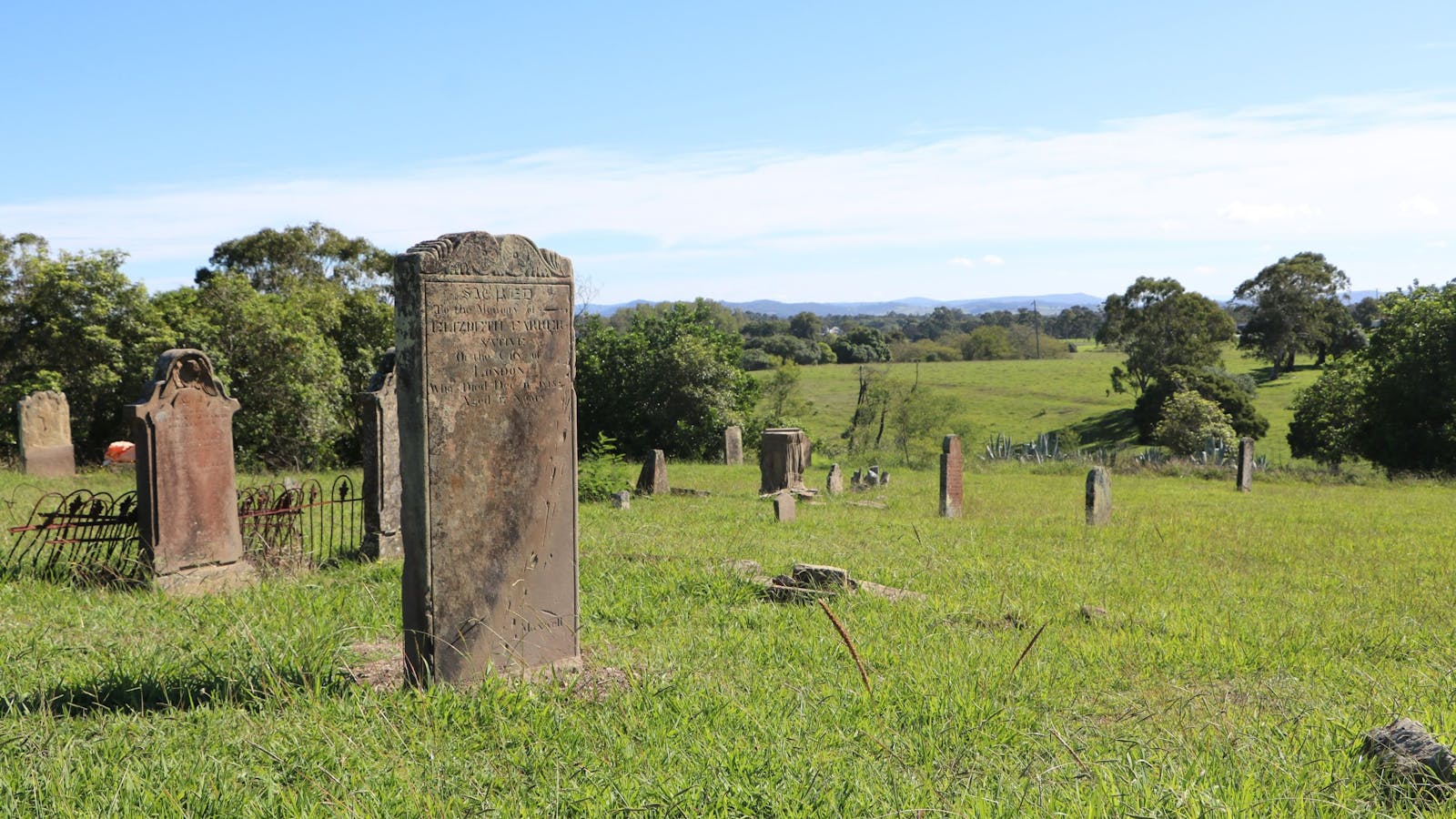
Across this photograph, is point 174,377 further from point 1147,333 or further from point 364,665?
point 1147,333

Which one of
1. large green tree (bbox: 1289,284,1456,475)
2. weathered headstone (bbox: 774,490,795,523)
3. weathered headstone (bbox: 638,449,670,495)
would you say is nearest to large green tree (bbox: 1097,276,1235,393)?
large green tree (bbox: 1289,284,1456,475)

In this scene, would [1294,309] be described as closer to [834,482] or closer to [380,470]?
[834,482]

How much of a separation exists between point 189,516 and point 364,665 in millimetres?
3936

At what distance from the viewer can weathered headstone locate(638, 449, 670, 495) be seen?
18.7 metres

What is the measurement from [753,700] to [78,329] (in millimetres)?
22898

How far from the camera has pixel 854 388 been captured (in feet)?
204

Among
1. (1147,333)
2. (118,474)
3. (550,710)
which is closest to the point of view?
(550,710)

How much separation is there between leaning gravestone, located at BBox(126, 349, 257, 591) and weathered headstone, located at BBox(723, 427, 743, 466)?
67.6 ft

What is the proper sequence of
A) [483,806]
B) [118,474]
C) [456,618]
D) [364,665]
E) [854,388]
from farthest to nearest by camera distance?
[854,388] < [118,474] < [364,665] < [456,618] < [483,806]

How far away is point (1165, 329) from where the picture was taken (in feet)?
184

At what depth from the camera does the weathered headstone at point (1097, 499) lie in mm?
14164

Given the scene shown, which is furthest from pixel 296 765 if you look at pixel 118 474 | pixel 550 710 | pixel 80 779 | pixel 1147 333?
pixel 1147 333

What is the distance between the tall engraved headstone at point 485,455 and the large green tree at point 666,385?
83.8 feet

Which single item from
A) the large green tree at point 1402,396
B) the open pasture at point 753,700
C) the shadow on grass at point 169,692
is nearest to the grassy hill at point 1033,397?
the large green tree at point 1402,396
